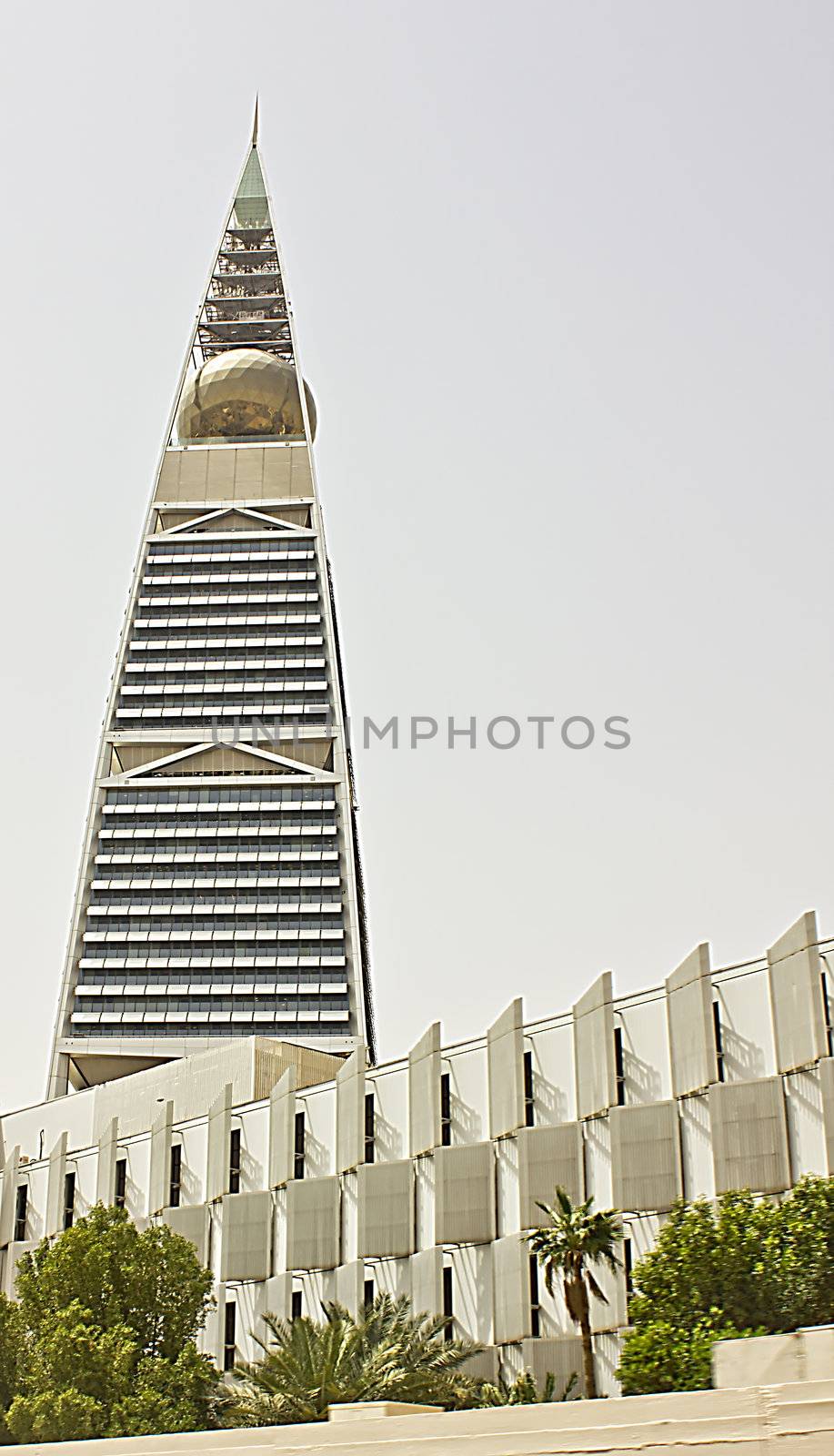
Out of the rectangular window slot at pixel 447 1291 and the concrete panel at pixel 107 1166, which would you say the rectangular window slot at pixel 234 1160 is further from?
the rectangular window slot at pixel 447 1291

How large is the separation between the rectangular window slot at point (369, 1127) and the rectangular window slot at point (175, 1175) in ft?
44.8

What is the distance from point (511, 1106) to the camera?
64.2 meters

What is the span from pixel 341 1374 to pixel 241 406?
151 m

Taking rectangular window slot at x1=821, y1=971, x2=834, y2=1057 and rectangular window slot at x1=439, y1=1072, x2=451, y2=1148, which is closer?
rectangular window slot at x1=821, y1=971, x2=834, y2=1057

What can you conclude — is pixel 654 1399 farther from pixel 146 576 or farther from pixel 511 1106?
pixel 146 576

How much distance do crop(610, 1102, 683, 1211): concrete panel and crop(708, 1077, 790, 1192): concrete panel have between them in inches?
82.1

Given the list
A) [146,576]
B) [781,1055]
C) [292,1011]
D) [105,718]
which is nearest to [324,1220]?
[781,1055]

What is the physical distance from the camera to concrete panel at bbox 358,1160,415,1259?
2628 inches

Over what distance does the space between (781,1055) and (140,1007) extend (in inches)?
4050

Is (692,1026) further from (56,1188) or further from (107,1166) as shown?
(56,1188)

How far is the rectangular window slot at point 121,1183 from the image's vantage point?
82062 mm

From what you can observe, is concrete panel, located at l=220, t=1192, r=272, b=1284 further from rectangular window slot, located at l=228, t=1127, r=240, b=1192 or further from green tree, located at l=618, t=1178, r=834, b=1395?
green tree, located at l=618, t=1178, r=834, b=1395

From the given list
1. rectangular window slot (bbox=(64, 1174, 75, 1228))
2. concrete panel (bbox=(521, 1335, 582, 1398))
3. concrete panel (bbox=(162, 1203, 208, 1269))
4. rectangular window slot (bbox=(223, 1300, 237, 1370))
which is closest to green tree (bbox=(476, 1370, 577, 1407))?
concrete panel (bbox=(521, 1335, 582, 1398))

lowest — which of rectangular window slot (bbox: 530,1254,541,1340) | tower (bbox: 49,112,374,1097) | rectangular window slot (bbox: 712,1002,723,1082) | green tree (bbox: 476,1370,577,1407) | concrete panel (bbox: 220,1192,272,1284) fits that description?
green tree (bbox: 476,1370,577,1407)
